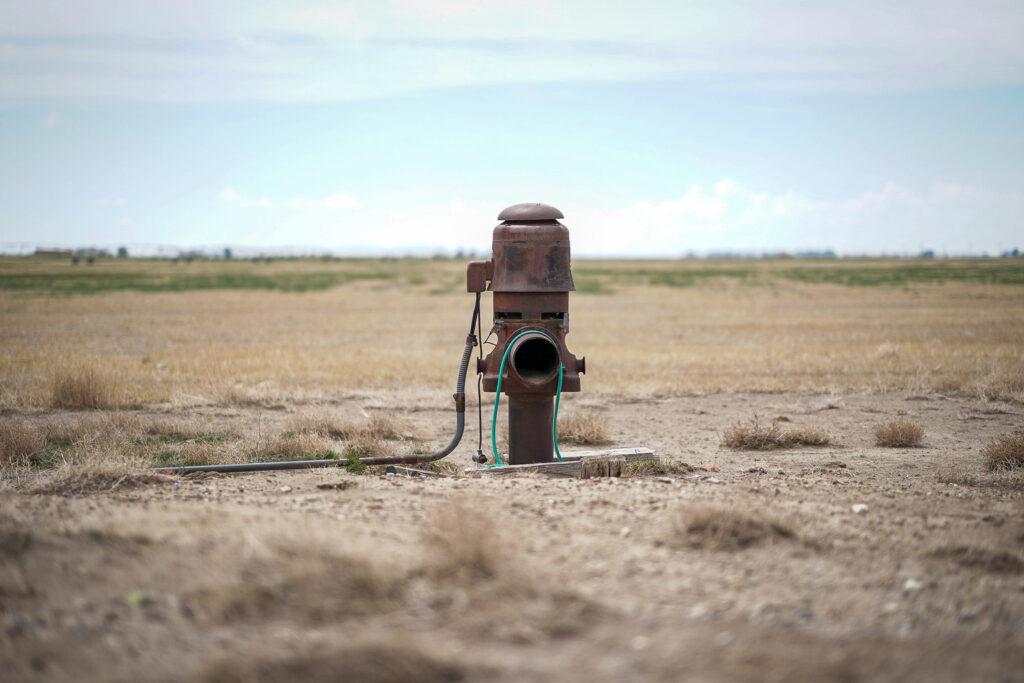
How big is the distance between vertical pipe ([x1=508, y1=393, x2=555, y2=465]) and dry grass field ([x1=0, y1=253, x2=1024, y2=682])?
25.9 inches

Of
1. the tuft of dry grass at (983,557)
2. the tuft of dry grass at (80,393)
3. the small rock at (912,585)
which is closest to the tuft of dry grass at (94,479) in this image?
the tuft of dry grass at (80,393)

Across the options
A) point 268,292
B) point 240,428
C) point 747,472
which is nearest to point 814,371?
point 747,472

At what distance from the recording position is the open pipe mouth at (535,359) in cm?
864

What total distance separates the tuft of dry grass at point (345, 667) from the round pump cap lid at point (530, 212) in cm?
528

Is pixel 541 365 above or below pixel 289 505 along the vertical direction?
above

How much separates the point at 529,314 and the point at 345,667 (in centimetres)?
516

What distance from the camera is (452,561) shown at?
475 cm

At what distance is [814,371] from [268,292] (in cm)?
4386

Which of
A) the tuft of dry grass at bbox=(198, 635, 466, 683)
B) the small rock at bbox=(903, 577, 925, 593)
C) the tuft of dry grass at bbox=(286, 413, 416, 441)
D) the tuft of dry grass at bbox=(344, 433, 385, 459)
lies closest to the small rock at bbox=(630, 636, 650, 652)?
the tuft of dry grass at bbox=(198, 635, 466, 683)

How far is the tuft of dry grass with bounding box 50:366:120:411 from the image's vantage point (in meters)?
13.1

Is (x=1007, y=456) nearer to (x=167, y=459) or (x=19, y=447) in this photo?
(x=167, y=459)

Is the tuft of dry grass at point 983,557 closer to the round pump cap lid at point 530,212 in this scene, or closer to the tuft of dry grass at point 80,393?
the round pump cap lid at point 530,212

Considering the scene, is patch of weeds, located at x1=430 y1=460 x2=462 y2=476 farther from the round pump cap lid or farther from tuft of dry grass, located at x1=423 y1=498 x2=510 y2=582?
tuft of dry grass, located at x1=423 y1=498 x2=510 y2=582

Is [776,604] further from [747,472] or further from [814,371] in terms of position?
[814,371]
